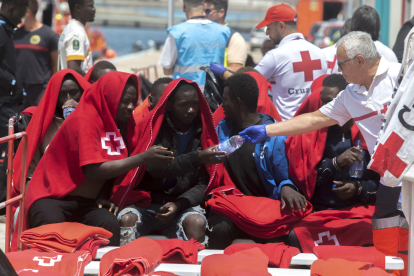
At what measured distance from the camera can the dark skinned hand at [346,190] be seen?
12.3 feet

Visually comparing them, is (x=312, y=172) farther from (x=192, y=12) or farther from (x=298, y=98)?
(x=192, y=12)

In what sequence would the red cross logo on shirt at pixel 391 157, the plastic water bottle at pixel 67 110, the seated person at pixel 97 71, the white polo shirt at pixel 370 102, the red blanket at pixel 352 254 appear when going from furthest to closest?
the seated person at pixel 97 71
the plastic water bottle at pixel 67 110
the white polo shirt at pixel 370 102
the red blanket at pixel 352 254
the red cross logo on shirt at pixel 391 157

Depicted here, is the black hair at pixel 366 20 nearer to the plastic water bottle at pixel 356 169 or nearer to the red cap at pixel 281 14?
the red cap at pixel 281 14

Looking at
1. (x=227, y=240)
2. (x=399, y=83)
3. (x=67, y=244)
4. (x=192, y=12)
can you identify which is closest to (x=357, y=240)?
(x=227, y=240)

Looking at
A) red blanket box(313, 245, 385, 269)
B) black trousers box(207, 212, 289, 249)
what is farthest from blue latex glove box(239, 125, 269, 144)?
red blanket box(313, 245, 385, 269)

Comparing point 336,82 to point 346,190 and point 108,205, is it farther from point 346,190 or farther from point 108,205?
point 108,205

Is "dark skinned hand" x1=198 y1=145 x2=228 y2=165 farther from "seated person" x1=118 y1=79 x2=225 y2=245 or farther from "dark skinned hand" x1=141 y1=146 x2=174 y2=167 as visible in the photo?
"dark skinned hand" x1=141 y1=146 x2=174 y2=167

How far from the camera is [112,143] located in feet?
11.8

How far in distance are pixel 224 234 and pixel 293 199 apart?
546 millimetres

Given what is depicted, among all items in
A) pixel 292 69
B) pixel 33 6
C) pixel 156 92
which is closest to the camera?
pixel 156 92

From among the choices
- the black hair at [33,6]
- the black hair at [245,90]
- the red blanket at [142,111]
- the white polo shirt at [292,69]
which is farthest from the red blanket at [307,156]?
the black hair at [33,6]

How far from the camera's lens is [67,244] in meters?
3.29

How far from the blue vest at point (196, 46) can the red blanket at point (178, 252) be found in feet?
8.78

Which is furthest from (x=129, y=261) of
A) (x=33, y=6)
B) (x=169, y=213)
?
(x=33, y=6)
